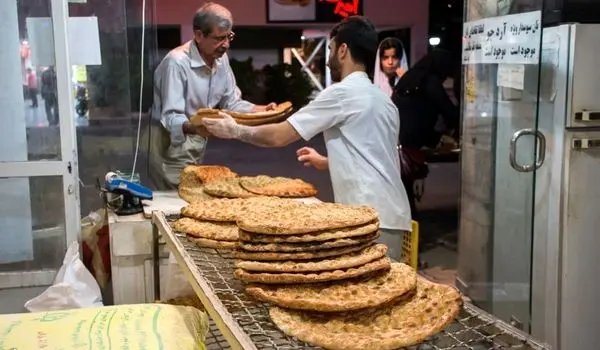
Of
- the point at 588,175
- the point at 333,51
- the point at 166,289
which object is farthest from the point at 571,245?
the point at 166,289

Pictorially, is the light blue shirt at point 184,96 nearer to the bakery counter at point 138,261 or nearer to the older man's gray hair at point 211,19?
the older man's gray hair at point 211,19

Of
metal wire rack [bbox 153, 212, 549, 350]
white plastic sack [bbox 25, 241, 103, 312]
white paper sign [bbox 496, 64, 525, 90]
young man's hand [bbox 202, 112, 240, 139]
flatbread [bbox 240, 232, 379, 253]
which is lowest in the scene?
white plastic sack [bbox 25, 241, 103, 312]

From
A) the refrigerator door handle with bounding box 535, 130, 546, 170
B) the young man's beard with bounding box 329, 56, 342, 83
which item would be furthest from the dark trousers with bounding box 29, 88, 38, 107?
the refrigerator door handle with bounding box 535, 130, 546, 170

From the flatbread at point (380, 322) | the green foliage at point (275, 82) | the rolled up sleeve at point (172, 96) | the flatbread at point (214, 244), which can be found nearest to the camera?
the flatbread at point (380, 322)

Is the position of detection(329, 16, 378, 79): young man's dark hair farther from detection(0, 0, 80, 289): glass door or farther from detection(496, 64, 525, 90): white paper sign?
detection(0, 0, 80, 289): glass door

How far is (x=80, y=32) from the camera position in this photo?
8.38ft

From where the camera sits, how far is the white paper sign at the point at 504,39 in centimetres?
265

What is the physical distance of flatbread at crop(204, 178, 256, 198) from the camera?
2156 millimetres

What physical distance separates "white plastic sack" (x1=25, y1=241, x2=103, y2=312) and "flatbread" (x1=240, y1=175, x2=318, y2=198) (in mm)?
600

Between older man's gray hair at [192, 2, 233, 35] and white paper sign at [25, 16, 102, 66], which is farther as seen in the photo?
older man's gray hair at [192, 2, 233, 35]

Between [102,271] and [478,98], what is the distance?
2063mm

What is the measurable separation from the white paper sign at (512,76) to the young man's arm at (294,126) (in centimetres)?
100

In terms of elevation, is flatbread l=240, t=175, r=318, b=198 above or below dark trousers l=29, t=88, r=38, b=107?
below

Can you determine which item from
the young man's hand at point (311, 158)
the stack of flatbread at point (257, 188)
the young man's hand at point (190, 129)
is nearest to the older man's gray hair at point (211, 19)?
the young man's hand at point (190, 129)
